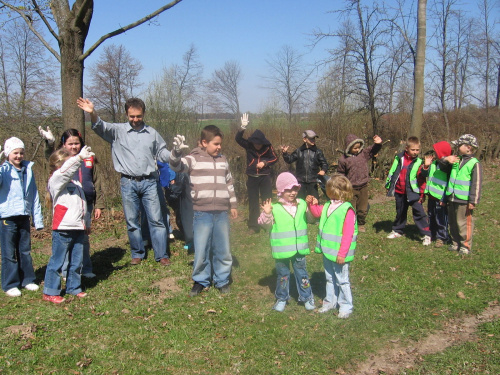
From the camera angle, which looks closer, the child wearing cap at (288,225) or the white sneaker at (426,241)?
the child wearing cap at (288,225)

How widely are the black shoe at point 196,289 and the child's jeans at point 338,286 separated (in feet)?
5.08

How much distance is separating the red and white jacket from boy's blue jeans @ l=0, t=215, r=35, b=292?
634 mm

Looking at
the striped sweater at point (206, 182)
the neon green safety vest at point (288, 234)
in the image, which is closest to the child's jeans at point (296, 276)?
the neon green safety vest at point (288, 234)

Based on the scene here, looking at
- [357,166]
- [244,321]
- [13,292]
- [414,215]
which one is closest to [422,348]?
[244,321]

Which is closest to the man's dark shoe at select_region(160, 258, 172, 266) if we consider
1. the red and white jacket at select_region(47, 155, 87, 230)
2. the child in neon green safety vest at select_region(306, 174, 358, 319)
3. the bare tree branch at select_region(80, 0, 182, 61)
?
the red and white jacket at select_region(47, 155, 87, 230)

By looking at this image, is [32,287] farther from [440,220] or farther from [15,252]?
[440,220]

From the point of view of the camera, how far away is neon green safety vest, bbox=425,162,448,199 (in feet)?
Result: 22.5

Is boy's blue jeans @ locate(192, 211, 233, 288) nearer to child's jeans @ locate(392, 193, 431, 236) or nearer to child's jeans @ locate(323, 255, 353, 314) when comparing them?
child's jeans @ locate(323, 255, 353, 314)

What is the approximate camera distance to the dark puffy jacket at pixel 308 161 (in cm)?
830

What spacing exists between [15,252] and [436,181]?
6.27 metres

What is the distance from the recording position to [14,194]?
5.21 metres

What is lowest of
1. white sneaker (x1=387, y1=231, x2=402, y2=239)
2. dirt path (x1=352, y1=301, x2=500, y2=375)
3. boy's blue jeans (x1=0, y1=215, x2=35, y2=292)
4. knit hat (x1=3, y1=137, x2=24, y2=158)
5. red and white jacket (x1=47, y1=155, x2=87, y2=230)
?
dirt path (x1=352, y1=301, x2=500, y2=375)

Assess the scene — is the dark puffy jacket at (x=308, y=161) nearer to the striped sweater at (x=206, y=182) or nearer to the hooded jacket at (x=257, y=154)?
the hooded jacket at (x=257, y=154)

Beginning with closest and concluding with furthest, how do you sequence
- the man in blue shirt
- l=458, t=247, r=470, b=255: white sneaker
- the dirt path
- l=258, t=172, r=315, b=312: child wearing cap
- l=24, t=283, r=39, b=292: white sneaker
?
the dirt path
l=258, t=172, r=315, b=312: child wearing cap
l=24, t=283, r=39, b=292: white sneaker
the man in blue shirt
l=458, t=247, r=470, b=255: white sneaker
